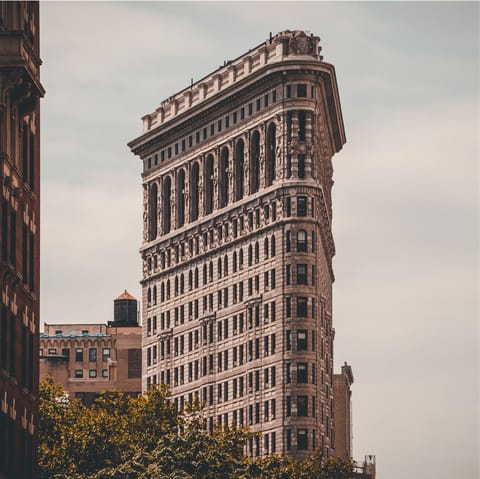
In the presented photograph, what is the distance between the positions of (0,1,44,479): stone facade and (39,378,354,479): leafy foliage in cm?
2609

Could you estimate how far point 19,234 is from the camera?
305 ft

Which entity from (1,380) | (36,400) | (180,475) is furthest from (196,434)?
(1,380)

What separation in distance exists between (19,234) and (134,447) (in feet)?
149

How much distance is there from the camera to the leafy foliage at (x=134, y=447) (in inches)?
4894

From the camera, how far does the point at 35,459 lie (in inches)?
3851

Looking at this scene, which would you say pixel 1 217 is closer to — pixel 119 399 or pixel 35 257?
pixel 35 257

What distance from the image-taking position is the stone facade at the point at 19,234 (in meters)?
88.4

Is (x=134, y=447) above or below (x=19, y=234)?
below

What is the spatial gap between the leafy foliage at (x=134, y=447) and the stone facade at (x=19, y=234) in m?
26.1

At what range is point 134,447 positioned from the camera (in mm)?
136375

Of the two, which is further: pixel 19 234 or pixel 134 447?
pixel 134 447

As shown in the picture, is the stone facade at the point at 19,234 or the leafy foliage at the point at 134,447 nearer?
the stone facade at the point at 19,234

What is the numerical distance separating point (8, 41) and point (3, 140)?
14.5 ft

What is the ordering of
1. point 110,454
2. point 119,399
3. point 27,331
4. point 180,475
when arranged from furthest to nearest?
point 119,399
point 110,454
point 180,475
point 27,331
